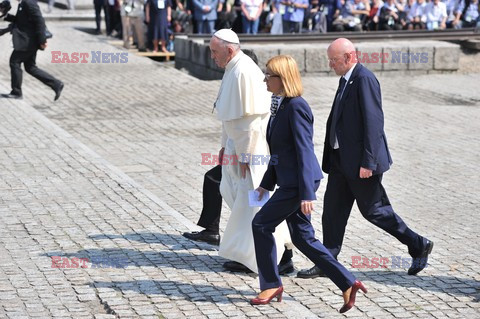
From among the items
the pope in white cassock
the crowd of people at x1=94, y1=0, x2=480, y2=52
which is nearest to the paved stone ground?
the pope in white cassock

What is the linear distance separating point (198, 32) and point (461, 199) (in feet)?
46.5

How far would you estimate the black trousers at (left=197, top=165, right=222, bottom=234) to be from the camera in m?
8.43

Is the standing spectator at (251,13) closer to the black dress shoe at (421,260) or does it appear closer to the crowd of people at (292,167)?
the crowd of people at (292,167)

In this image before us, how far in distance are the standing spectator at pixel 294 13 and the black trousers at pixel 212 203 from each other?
52.7ft

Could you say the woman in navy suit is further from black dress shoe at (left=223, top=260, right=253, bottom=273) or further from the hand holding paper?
black dress shoe at (left=223, top=260, right=253, bottom=273)

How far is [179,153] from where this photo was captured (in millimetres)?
12438

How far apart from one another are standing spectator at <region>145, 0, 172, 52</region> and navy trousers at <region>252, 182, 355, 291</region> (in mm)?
15359

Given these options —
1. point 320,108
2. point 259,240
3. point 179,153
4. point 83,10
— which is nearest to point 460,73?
point 320,108

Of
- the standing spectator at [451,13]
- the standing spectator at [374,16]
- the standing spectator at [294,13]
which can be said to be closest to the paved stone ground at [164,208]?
the standing spectator at [294,13]

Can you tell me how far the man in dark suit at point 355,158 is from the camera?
7184 millimetres

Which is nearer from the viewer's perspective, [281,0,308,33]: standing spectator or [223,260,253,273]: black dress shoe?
[223,260,253,273]: black dress shoe

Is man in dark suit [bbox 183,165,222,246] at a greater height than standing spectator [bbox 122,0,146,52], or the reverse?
standing spectator [bbox 122,0,146,52]

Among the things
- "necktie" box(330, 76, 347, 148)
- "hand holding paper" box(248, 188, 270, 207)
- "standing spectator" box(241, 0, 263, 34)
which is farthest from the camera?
"standing spectator" box(241, 0, 263, 34)

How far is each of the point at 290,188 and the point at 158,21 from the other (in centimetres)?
Answer: 1553
